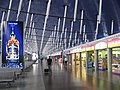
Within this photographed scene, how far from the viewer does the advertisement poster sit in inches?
590

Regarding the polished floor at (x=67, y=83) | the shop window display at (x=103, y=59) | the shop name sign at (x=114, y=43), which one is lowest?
the polished floor at (x=67, y=83)

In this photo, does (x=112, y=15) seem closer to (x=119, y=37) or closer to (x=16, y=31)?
(x=119, y=37)

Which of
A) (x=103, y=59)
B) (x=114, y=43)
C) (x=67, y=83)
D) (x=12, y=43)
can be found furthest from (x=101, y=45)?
(x=12, y=43)

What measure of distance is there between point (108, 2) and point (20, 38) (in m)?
31.7

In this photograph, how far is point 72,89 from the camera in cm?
1277

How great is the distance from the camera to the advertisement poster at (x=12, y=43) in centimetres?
1499

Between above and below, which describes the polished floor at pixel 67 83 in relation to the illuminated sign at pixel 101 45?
below

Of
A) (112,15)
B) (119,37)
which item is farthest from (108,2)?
(119,37)

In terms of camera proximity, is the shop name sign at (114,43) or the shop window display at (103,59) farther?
the shop window display at (103,59)

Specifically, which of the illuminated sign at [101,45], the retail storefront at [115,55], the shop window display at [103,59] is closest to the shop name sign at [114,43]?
the retail storefront at [115,55]

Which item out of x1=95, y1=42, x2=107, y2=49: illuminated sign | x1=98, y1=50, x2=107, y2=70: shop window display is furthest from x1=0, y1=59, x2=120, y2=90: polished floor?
x1=98, y1=50, x2=107, y2=70: shop window display

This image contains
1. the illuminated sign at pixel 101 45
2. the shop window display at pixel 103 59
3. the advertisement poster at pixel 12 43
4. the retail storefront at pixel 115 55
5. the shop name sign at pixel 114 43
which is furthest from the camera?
the shop window display at pixel 103 59

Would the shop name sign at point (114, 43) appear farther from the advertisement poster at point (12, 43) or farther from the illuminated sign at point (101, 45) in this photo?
the advertisement poster at point (12, 43)

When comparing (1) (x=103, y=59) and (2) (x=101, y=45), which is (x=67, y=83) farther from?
(1) (x=103, y=59)
